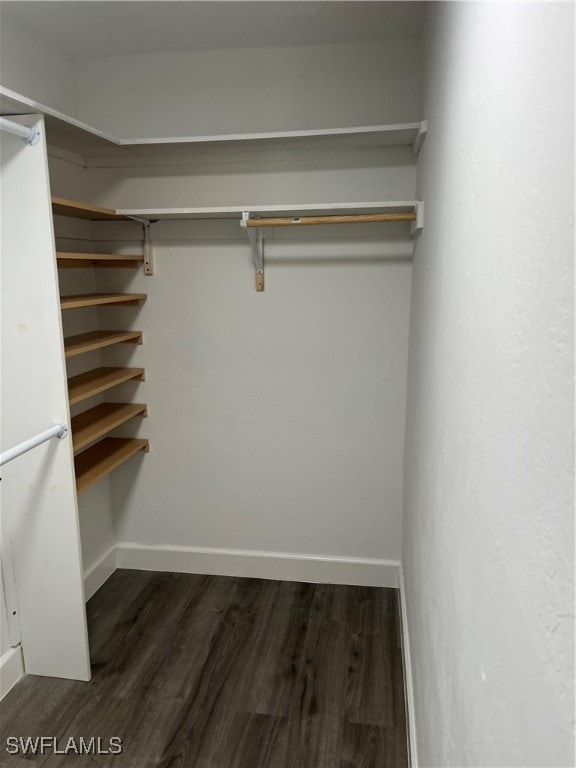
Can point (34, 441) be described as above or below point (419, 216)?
below

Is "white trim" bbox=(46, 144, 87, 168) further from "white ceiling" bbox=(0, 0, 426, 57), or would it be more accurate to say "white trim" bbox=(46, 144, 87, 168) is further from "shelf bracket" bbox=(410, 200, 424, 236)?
"shelf bracket" bbox=(410, 200, 424, 236)

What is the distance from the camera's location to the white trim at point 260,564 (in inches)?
111

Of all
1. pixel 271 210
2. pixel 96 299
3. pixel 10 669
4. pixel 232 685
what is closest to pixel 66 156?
pixel 96 299

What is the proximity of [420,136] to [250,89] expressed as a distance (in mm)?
839

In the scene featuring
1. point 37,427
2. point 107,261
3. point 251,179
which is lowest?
point 37,427

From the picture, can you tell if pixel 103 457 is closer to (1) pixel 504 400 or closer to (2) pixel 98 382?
(2) pixel 98 382

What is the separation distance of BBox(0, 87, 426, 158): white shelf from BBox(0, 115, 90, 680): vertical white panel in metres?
0.28

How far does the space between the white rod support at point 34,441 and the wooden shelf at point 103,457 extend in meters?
0.31

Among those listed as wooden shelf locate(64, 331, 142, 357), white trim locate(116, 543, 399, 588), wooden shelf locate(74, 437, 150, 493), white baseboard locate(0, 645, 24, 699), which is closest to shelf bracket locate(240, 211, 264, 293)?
wooden shelf locate(64, 331, 142, 357)

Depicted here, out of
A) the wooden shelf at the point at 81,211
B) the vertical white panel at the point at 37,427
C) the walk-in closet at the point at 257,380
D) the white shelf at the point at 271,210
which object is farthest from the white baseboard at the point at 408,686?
the wooden shelf at the point at 81,211

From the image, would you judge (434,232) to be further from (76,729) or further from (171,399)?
(76,729)

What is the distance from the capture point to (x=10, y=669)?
2.18 metres

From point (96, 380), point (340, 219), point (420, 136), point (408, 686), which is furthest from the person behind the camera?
point (96, 380)

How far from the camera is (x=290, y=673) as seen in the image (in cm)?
223
